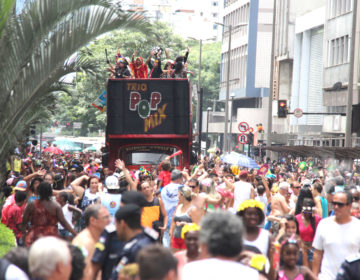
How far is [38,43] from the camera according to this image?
36.9 feet

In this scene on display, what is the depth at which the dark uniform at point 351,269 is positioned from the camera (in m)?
6.67

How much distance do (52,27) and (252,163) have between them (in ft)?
48.1

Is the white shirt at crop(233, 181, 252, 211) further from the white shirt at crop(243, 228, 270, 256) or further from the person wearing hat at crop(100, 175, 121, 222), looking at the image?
the white shirt at crop(243, 228, 270, 256)

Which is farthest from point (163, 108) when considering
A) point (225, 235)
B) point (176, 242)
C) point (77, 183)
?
point (225, 235)

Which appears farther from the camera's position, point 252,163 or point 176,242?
point 252,163

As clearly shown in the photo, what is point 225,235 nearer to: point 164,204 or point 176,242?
point 176,242

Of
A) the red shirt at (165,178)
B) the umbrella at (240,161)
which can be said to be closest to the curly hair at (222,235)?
the red shirt at (165,178)

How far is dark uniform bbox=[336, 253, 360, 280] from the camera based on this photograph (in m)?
6.67

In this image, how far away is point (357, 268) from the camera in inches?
264

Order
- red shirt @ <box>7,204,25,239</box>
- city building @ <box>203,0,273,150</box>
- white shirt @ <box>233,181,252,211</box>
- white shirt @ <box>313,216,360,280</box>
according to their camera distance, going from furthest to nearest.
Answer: city building @ <box>203,0,273,150</box>, white shirt @ <box>233,181,252,211</box>, red shirt @ <box>7,204,25,239</box>, white shirt @ <box>313,216,360,280</box>

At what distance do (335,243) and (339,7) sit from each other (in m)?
40.9

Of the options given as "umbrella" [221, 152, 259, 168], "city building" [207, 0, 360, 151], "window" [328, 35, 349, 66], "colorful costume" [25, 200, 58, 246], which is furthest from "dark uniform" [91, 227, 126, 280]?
"window" [328, 35, 349, 66]

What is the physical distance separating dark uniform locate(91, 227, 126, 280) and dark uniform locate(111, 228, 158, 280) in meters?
0.11

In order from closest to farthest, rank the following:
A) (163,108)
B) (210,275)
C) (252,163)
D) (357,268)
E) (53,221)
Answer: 1. (210,275)
2. (357,268)
3. (53,221)
4. (163,108)
5. (252,163)
